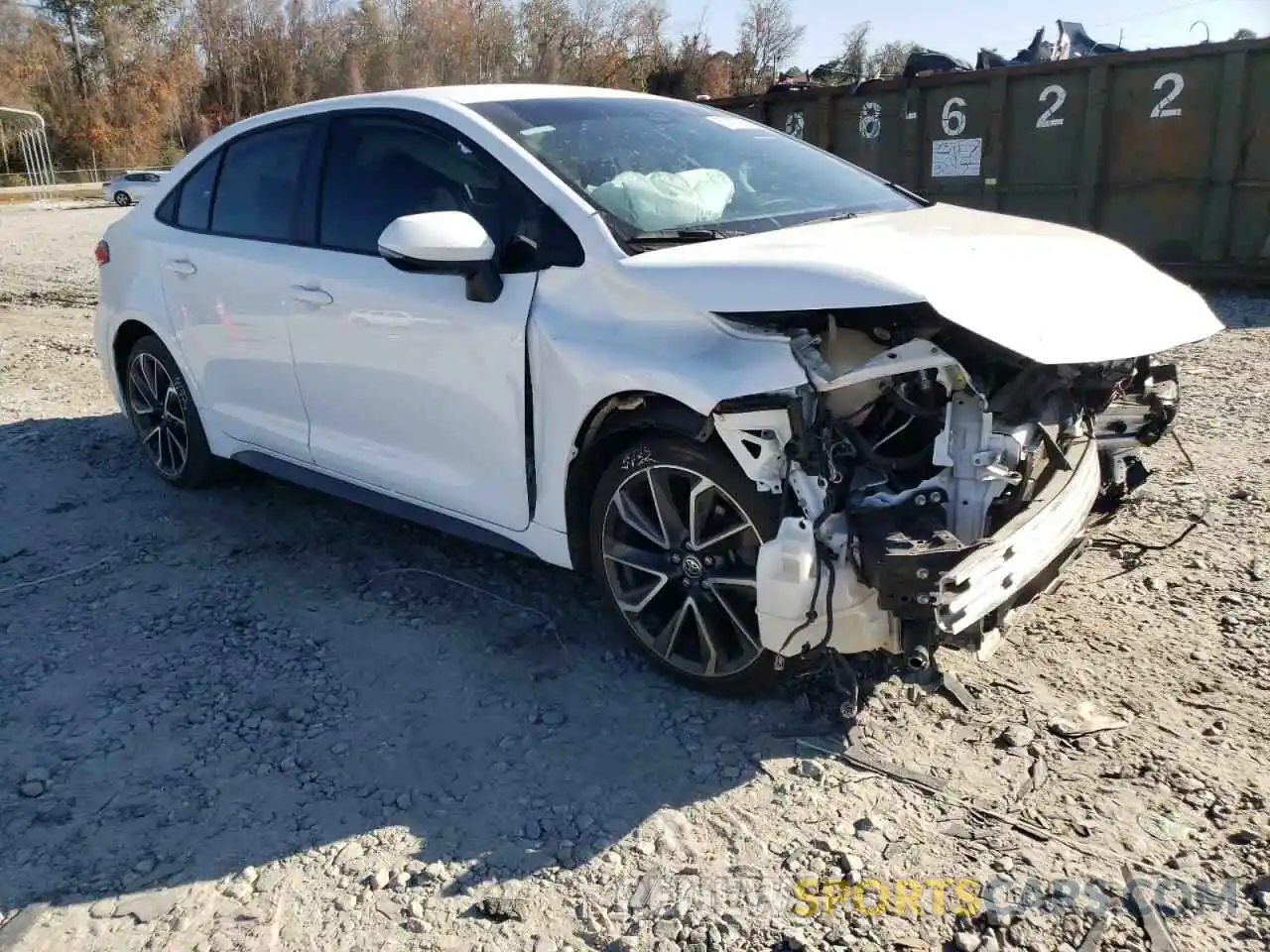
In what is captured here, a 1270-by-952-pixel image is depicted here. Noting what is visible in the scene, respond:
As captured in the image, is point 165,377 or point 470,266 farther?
point 165,377

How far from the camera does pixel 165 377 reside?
5387 millimetres

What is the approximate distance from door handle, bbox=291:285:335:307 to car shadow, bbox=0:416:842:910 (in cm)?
112

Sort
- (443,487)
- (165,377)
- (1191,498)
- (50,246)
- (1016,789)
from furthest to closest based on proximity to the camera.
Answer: (50,246), (165,377), (1191,498), (443,487), (1016,789)

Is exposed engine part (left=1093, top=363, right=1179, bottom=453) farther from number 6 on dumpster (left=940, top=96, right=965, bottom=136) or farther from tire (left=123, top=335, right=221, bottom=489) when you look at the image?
number 6 on dumpster (left=940, top=96, right=965, bottom=136)

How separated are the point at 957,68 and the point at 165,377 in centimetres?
912

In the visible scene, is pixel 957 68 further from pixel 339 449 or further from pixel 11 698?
pixel 11 698

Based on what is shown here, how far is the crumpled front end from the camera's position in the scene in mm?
2812

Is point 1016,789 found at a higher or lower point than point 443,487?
lower

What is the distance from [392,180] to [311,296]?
1.85 ft

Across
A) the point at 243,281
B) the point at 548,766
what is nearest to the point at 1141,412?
the point at 548,766

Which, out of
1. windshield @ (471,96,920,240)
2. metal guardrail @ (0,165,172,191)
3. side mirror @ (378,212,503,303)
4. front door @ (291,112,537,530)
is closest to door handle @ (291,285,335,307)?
Answer: front door @ (291,112,537,530)

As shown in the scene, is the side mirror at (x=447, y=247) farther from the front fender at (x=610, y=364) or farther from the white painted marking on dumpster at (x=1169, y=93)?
the white painted marking on dumpster at (x=1169, y=93)

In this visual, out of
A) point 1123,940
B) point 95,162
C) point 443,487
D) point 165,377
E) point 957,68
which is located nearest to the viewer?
point 1123,940

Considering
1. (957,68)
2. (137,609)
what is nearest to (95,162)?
(957,68)
